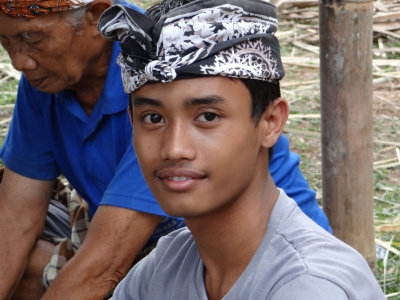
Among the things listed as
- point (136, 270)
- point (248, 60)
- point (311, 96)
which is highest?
point (248, 60)

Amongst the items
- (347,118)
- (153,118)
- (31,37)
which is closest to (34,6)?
(31,37)

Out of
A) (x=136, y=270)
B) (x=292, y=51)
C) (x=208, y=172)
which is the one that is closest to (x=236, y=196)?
(x=208, y=172)

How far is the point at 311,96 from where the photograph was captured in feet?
19.9

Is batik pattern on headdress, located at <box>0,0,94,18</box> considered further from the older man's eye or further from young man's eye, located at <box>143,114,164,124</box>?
young man's eye, located at <box>143,114,164,124</box>

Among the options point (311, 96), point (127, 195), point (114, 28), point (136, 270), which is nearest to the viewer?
point (114, 28)

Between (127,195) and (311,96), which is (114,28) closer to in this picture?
(127,195)

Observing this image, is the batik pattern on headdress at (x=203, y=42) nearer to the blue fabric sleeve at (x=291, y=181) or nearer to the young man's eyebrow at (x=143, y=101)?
the young man's eyebrow at (x=143, y=101)

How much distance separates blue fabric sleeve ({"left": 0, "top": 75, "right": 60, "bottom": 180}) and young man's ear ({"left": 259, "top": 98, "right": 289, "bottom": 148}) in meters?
1.47

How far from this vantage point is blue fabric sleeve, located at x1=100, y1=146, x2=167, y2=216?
2758 millimetres

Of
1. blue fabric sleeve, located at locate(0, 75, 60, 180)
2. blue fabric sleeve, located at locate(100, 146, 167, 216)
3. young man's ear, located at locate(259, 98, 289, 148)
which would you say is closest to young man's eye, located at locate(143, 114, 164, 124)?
young man's ear, located at locate(259, 98, 289, 148)

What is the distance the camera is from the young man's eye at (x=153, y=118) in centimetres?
189

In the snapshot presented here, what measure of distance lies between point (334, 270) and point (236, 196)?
340mm

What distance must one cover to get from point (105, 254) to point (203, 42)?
121 centimetres

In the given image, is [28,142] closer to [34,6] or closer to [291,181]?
[34,6]
